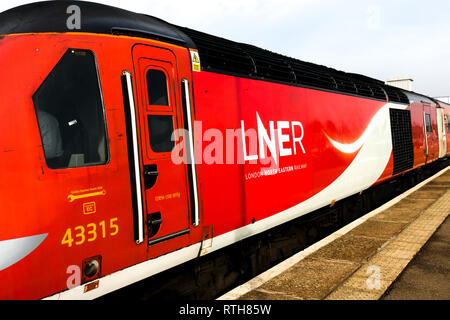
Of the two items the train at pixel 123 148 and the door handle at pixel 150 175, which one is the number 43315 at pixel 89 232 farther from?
the door handle at pixel 150 175

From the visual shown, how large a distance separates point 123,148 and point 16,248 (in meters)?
1.08

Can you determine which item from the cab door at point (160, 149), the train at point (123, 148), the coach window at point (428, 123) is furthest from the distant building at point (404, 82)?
the cab door at point (160, 149)

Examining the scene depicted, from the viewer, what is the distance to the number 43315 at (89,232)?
269 centimetres

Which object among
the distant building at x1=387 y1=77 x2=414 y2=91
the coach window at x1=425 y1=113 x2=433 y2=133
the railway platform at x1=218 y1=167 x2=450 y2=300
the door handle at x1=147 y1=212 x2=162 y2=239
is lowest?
the railway platform at x1=218 y1=167 x2=450 y2=300

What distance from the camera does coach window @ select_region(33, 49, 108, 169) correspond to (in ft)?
8.91

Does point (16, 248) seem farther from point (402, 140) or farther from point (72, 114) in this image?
point (402, 140)

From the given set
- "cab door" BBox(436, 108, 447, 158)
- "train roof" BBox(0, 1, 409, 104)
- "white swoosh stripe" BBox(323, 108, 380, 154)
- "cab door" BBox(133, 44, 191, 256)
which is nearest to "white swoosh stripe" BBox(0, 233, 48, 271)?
"cab door" BBox(133, 44, 191, 256)

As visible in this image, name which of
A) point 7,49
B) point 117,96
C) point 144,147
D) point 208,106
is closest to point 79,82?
point 117,96

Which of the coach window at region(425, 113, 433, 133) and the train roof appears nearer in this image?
the train roof

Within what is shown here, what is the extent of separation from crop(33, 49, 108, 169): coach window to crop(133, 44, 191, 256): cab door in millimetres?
369

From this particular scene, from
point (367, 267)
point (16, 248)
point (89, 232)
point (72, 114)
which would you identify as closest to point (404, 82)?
point (367, 267)

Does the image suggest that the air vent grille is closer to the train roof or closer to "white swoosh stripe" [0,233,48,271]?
the train roof

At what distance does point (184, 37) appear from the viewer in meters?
4.02

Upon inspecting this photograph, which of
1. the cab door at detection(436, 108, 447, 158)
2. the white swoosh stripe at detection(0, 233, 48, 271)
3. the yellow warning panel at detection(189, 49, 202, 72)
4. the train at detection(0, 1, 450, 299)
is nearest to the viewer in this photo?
the white swoosh stripe at detection(0, 233, 48, 271)
